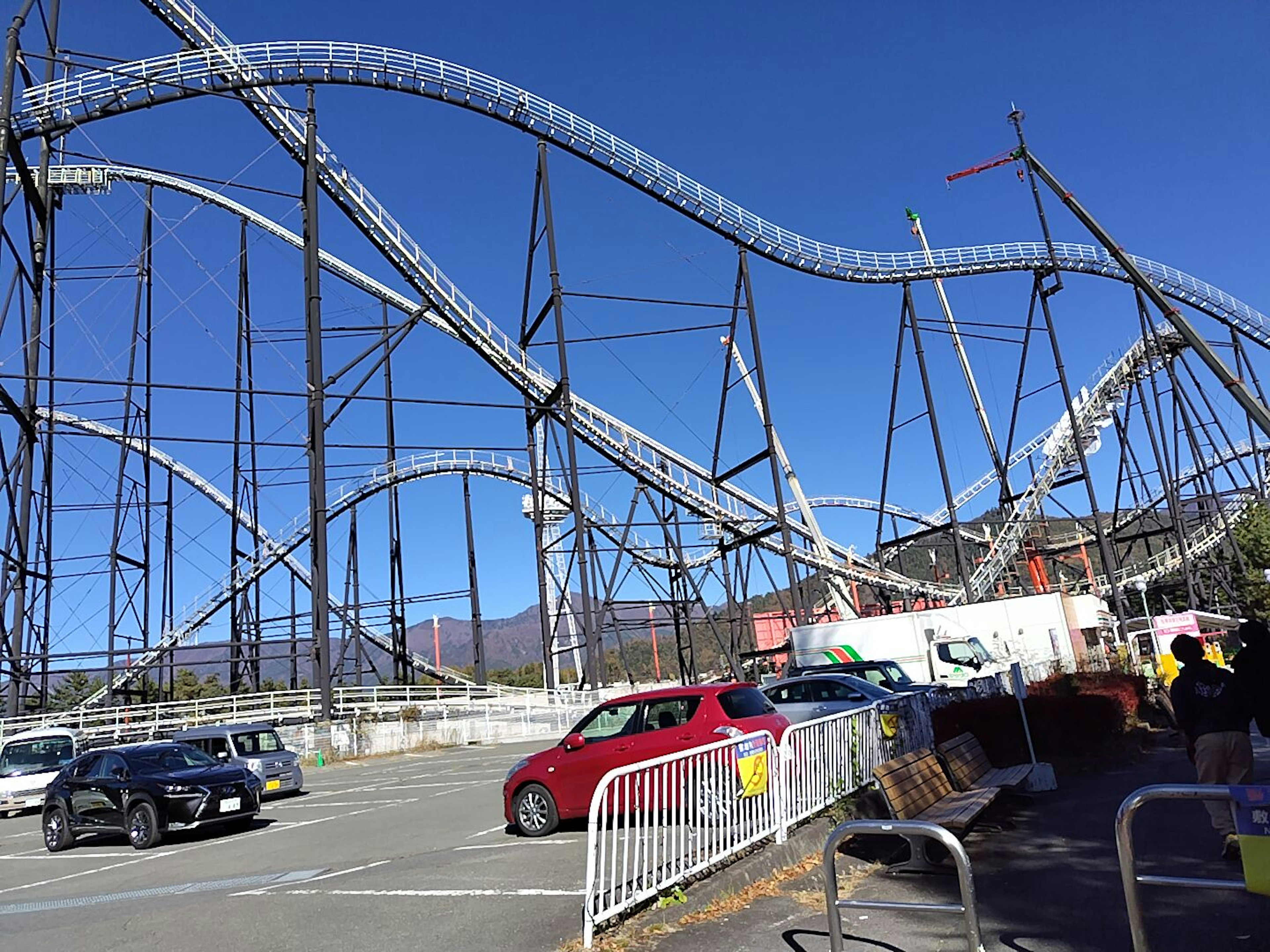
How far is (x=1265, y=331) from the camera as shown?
1458 inches

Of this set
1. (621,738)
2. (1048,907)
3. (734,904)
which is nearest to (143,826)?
(621,738)

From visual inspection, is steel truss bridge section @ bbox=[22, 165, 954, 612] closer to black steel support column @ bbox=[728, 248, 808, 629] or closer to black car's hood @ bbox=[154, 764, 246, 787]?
black steel support column @ bbox=[728, 248, 808, 629]

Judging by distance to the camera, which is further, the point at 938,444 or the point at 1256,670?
the point at 938,444

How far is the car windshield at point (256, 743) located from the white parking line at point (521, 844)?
375 inches

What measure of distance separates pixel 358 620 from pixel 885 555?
2583 centimetres

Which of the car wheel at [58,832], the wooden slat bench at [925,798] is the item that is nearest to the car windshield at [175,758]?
the car wheel at [58,832]

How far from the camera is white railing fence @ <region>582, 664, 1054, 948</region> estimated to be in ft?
17.3

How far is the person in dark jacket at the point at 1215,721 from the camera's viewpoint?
6.09 meters

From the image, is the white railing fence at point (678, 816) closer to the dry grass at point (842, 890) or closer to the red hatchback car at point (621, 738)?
the dry grass at point (842, 890)

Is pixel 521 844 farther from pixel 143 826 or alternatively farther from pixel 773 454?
pixel 773 454

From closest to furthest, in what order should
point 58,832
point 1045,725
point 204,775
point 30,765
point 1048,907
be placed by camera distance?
point 1048,907 → point 204,775 → point 58,832 → point 1045,725 → point 30,765

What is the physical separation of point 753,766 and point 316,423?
19.8 m

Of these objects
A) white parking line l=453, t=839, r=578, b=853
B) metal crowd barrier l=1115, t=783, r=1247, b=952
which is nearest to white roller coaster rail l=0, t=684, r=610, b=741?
white parking line l=453, t=839, r=578, b=853

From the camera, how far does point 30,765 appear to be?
18.1 meters
